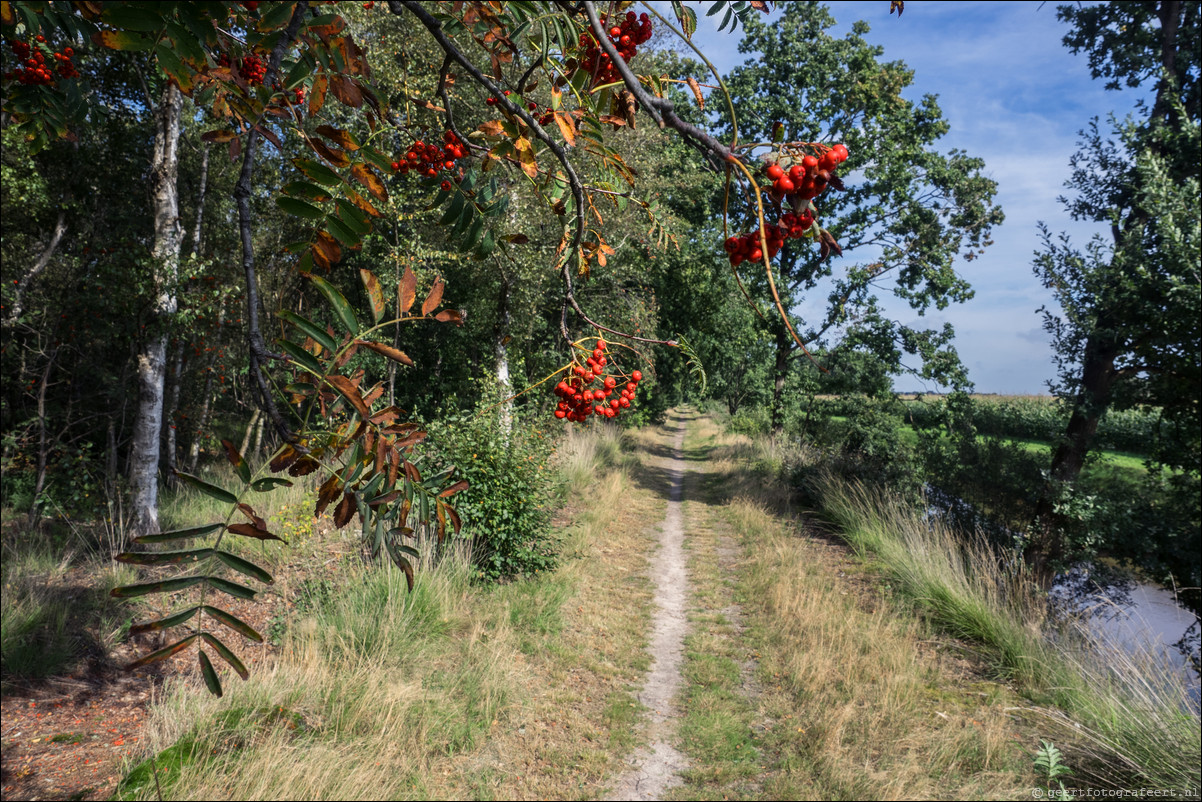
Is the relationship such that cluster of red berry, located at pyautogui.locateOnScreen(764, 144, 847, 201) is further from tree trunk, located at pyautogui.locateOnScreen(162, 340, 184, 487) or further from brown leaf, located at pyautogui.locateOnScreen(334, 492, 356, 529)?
tree trunk, located at pyautogui.locateOnScreen(162, 340, 184, 487)

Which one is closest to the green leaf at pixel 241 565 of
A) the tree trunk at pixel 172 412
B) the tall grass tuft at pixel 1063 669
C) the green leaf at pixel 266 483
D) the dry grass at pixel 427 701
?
the green leaf at pixel 266 483

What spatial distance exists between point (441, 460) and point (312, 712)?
9.62 ft

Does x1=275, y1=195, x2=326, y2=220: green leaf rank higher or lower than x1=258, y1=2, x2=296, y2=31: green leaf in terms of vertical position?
lower

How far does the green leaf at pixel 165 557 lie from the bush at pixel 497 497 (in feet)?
16.0

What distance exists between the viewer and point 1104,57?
26.5 ft

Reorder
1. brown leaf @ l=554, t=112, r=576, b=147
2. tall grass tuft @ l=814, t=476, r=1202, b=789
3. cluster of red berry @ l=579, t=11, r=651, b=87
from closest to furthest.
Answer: brown leaf @ l=554, t=112, r=576, b=147, cluster of red berry @ l=579, t=11, r=651, b=87, tall grass tuft @ l=814, t=476, r=1202, b=789

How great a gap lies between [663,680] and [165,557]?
4.57 m

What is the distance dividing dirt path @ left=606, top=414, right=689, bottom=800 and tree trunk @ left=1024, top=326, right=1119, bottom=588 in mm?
4617

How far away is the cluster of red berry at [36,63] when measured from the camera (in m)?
1.55

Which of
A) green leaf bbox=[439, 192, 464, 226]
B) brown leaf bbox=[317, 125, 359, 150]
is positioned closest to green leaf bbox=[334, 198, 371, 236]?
brown leaf bbox=[317, 125, 359, 150]

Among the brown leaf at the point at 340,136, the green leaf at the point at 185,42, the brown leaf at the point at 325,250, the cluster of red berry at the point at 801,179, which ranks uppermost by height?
the green leaf at the point at 185,42

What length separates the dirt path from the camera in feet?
11.8

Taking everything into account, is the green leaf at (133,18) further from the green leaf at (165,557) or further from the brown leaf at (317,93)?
the green leaf at (165,557)

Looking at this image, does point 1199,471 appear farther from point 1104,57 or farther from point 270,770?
point 270,770
